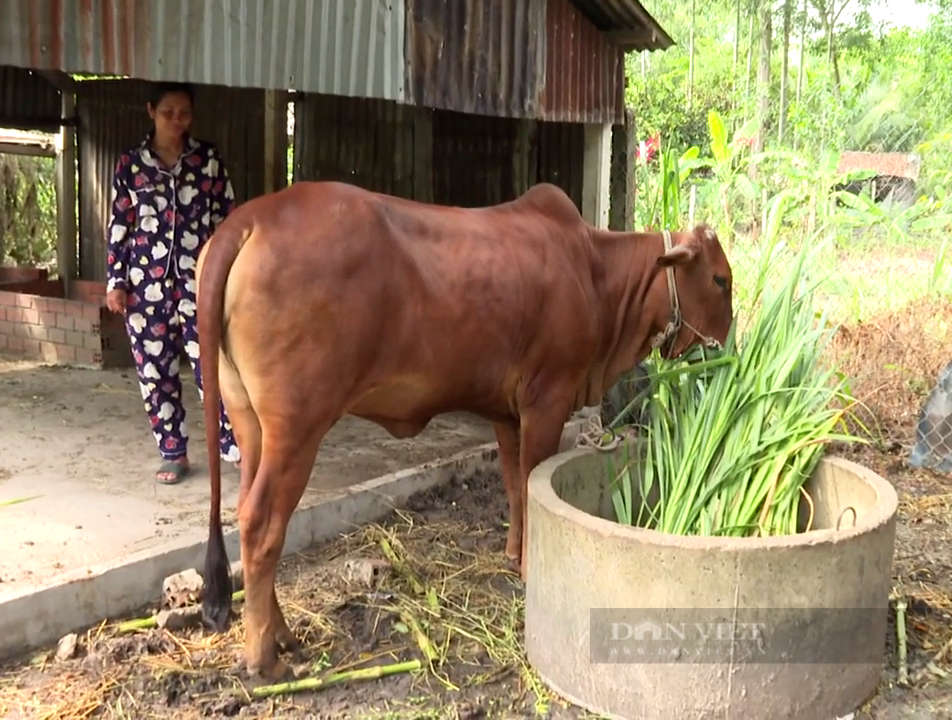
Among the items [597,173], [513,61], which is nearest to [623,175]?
[597,173]

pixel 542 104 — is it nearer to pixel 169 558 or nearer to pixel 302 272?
pixel 302 272

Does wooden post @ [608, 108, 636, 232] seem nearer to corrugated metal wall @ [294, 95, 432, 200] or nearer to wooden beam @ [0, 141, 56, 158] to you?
corrugated metal wall @ [294, 95, 432, 200]

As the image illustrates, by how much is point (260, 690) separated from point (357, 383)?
1057 millimetres

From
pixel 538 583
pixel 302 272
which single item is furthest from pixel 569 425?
pixel 302 272

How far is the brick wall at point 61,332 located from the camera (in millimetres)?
7484

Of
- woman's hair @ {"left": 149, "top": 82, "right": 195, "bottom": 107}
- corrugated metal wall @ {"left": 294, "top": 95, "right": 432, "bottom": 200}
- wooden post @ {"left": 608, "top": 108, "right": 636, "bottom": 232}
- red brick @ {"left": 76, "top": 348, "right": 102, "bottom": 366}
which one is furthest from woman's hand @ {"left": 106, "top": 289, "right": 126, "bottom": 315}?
wooden post @ {"left": 608, "top": 108, "right": 636, "bottom": 232}

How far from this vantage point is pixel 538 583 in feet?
11.0

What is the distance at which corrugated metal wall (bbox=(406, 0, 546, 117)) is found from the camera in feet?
16.2

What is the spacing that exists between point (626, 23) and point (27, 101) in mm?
5900

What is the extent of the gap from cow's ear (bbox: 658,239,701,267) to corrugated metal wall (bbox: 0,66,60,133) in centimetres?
699

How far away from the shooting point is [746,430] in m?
3.61

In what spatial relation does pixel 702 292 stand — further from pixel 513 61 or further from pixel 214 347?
pixel 214 347

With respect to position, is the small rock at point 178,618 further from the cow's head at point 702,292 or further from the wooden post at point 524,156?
the wooden post at point 524,156

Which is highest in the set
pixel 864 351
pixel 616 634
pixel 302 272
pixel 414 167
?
pixel 414 167
